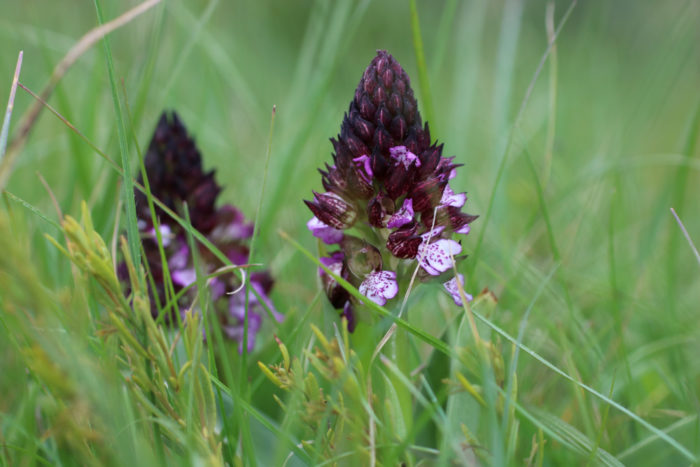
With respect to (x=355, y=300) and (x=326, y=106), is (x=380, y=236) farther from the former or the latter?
(x=326, y=106)

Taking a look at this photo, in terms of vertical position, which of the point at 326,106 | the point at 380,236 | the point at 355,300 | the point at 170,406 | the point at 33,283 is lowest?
the point at 170,406

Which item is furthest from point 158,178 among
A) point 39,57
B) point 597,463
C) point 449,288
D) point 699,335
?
point 39,57

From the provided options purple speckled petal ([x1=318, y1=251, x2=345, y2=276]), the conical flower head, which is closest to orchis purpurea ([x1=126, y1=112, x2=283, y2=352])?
the conical flower head

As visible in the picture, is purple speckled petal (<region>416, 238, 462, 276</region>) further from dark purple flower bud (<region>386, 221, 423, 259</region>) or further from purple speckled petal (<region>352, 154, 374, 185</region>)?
purple speckled petal (<region>352, 154, 374, 185</region>)

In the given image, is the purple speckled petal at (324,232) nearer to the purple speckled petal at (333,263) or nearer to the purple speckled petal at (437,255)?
the purple speckled petal at (333,263)

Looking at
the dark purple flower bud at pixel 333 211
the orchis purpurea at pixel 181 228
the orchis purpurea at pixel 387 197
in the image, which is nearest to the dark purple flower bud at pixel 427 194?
the orchis purpurea at pixel 387 197

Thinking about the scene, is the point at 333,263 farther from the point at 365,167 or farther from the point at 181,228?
the point at 181,228
